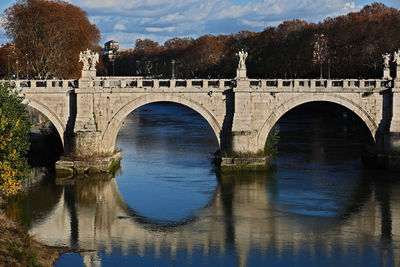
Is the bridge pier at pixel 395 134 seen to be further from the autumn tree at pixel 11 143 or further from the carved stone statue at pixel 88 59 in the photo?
the autumn tree at pixel 11 143

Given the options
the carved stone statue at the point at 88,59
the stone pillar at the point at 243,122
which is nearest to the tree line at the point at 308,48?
the stone pillar at the point at 243,122

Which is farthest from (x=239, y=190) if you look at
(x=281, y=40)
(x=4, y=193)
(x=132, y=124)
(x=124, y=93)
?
(x=281, y=40)

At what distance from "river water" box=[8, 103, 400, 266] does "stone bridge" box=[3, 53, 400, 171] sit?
2.63 m

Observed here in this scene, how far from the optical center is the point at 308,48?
95000 mm

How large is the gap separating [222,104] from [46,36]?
31.2 metres

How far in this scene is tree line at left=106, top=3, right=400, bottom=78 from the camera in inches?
3231

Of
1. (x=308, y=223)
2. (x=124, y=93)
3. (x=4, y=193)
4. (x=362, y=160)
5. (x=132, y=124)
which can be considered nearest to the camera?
(x=308, y=223)

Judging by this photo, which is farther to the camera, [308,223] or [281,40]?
[281,40]

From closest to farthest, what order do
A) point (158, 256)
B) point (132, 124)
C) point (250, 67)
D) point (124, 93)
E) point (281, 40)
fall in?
point (158, 256)
point (124, 93)
point (132, 124)
point (281, 40)
point (250, 67)

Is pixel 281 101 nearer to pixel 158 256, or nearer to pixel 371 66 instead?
pixel 158 256

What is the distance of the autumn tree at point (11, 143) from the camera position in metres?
34.5

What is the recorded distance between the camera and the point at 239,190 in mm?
41719

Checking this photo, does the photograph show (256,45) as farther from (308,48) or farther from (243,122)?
(243,122)

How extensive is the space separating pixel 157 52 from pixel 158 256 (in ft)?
487
